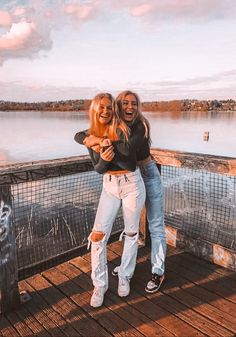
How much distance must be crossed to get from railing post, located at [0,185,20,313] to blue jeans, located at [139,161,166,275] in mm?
1326

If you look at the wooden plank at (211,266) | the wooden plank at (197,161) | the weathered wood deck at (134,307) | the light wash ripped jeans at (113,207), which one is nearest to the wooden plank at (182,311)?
the weathered wood deck at (134,307)

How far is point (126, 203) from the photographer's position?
9.46 ft

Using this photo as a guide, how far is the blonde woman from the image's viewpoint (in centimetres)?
261

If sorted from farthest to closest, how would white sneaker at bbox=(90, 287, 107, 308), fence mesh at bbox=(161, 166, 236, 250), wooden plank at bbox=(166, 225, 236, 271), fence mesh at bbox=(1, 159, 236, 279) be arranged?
fence mesh at bbox=(161, 166, 236, 250) < fence mesh at bbox=(1, 159, 236, 279) < wooden plank at bbox=(166, 225, 236, 271) < white sneaker at bbox=(90, 287, 107, 308)

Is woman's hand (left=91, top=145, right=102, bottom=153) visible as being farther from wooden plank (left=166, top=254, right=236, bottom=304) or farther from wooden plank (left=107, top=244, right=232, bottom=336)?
wooden plank (left=166, top=254, right=236, bottom=304)

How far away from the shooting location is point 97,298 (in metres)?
2.92

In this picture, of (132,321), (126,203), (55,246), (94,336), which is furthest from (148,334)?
(55,246)

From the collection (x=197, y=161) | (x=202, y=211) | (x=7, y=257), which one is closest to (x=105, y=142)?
(x=197, y=161)

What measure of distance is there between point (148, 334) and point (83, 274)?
44.4 inches

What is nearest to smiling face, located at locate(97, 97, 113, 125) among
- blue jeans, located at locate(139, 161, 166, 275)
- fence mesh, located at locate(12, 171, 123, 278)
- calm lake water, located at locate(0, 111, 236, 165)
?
blue jeans, located at locate(139, 161, 166, 275)

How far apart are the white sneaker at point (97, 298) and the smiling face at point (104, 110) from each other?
5.09 feet

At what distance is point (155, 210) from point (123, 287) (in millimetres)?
835

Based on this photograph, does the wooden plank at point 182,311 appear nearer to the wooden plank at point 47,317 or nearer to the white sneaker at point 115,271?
the white sneaker at point 115,271

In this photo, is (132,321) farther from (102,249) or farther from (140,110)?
(140,110)
